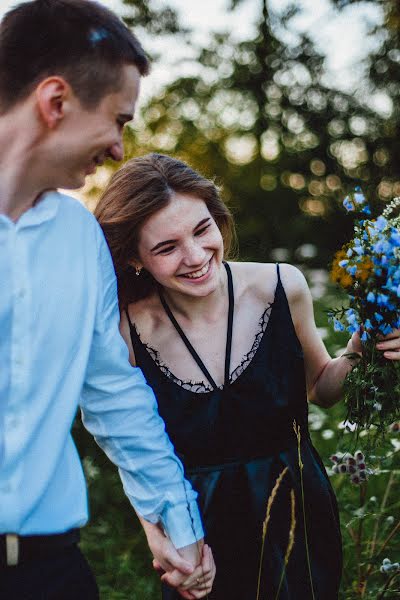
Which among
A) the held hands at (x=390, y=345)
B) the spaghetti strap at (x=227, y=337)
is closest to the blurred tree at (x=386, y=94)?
the spaghetti strap at (x=227, y=337)

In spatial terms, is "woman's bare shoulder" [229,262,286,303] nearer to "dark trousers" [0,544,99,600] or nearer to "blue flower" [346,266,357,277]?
"blue flower" [346,266,357,277]

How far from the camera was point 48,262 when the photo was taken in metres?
1.74

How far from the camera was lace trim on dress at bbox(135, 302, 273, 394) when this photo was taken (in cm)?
240

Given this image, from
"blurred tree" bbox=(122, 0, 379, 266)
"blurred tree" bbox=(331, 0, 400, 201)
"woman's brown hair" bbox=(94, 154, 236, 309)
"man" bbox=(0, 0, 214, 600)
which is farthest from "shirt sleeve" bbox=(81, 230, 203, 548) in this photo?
"blurred tree" bbox=(331, 0, 400, 201)

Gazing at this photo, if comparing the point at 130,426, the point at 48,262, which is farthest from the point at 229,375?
the point at 48,262

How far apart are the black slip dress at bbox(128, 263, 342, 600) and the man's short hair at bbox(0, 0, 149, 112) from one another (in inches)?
40.8

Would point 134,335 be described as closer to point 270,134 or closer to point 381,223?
point 381,223

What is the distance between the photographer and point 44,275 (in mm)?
1715

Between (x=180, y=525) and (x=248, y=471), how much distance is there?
1.33 ft

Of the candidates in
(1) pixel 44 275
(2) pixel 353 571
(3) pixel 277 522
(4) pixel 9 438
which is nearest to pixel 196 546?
(3) pixel 277 522

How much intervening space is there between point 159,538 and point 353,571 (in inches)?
60.7

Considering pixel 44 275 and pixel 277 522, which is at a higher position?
pixel 44 275

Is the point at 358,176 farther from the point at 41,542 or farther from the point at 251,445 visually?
the point at 41,542

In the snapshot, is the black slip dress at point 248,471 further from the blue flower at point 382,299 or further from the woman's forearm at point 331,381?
the blue flower at point 382,299
